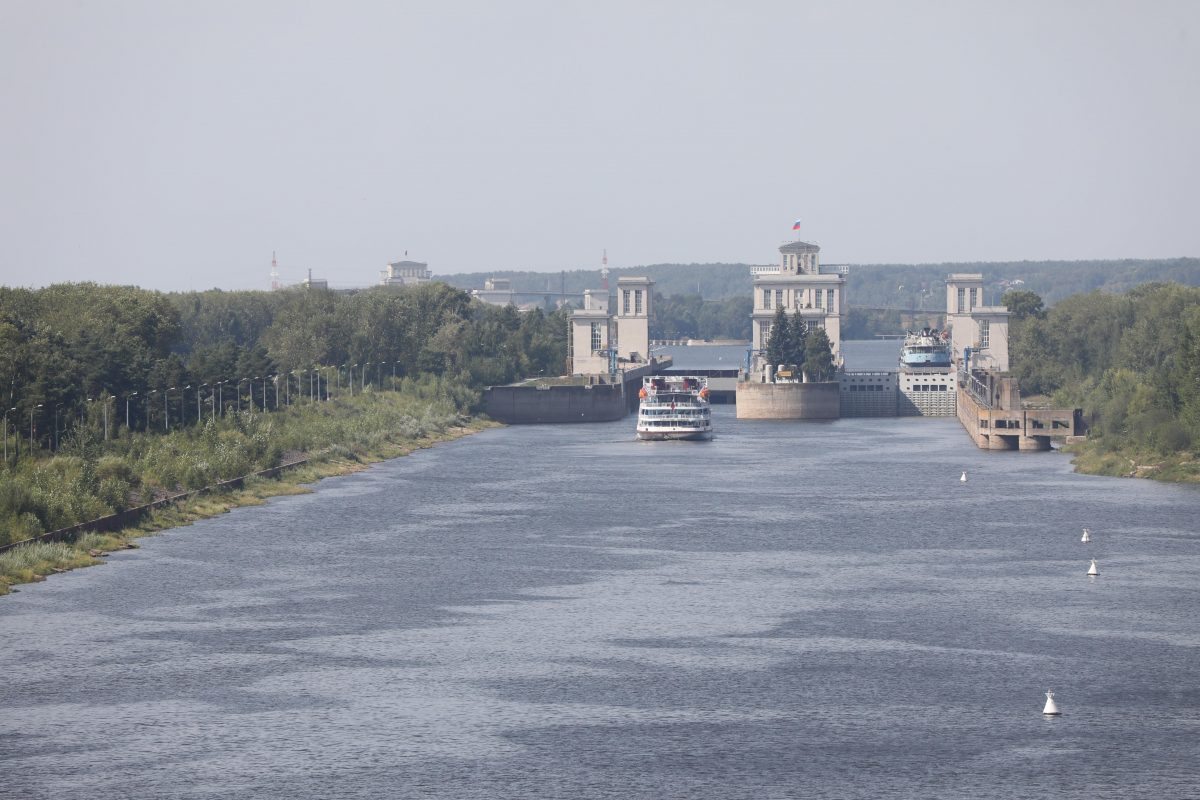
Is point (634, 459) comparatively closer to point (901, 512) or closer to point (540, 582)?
point (901, 512)

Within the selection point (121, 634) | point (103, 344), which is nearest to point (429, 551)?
point (121, 634)

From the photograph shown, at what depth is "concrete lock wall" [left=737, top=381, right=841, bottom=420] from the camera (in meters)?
171

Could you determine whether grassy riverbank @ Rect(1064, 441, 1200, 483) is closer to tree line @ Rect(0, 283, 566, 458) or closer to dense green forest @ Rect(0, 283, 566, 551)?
dense green forest @ Rect(0, 283, 566, 551)

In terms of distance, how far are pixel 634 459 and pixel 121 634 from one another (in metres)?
69.4

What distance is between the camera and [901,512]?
296 ft

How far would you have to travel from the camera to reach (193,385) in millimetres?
119188

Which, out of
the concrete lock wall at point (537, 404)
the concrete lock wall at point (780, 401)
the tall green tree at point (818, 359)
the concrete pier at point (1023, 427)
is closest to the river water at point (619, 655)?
the concrete pier at point (1023, 427)

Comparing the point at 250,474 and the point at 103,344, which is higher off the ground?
the point at 103,344

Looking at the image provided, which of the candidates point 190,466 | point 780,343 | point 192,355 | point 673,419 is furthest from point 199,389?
point 780,343

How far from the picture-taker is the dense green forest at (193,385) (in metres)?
86.0

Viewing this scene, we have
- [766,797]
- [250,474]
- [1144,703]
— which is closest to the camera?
[766,797]

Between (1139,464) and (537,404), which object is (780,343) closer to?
(537,404)

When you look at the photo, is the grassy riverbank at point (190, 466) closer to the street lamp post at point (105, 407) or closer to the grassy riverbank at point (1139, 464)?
the street lamp post at point (105, 407)

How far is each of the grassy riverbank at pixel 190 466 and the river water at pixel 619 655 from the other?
7.50 ft
